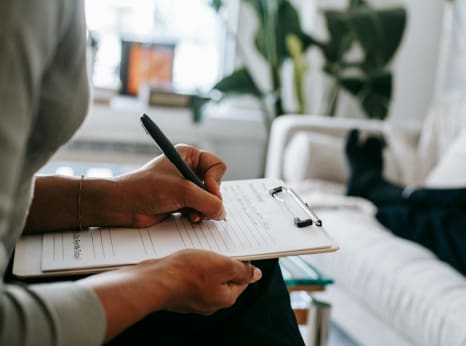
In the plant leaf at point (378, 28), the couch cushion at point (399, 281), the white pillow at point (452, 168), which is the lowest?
the couch cushion at point (399, 281)

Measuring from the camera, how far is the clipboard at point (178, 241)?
2.27ft

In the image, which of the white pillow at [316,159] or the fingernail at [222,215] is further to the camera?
the white pillow at [316,159]

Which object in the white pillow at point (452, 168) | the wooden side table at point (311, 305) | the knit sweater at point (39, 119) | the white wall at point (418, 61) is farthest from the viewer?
the white wall at point (418, 61)

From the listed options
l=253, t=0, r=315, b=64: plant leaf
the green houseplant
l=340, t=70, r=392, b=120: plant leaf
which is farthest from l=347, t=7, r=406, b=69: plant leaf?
l=253, t=0, r=315, b=64: plant leaf

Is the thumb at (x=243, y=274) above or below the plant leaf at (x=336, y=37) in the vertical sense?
below

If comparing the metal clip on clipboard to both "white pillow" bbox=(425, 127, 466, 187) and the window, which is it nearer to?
"white pillow" bbox=(425, 127, 466, 187)

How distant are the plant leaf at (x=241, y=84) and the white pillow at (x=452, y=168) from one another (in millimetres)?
909

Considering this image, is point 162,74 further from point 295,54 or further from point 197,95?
point 295,54

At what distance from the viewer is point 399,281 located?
56.8 inches

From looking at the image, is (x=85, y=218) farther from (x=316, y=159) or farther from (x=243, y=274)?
(x=316, y=159)

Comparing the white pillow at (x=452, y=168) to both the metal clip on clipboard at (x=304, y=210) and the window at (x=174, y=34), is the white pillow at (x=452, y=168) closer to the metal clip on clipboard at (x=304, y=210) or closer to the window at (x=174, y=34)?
the metal clip on clipboard at (x=304, y=210)

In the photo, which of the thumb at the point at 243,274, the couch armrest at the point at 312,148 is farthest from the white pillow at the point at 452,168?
the thumb at the point at 243,274

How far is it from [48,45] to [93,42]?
7.61 ft

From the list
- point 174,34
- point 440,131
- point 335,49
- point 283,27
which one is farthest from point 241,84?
point 440,131
